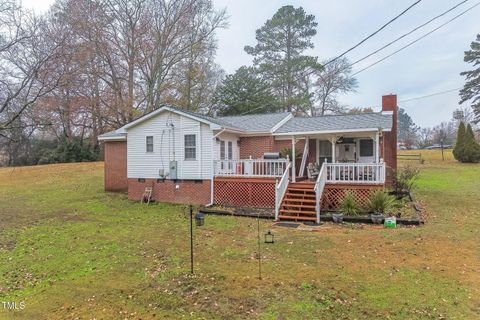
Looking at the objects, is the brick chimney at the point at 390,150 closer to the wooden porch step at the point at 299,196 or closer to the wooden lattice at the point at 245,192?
the wooden porch step at the point at 299,196

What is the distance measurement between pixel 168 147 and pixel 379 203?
368 inches

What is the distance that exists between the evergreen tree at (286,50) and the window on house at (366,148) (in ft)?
60.7

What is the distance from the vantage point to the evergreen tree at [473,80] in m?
37.8

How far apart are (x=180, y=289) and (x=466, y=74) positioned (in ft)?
157

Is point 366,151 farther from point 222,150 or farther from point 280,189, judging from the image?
point 222,150

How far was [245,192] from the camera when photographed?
13.3m

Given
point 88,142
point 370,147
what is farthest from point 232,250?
point 88,142

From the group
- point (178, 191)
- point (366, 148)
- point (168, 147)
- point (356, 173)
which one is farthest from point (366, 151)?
point (168, 147)

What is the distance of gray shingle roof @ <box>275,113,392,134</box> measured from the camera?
13.1m

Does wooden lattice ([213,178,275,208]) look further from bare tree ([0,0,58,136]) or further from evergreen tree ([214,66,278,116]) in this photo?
evergreen tree ([214,66,278,116])

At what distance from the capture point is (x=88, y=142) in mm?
33969

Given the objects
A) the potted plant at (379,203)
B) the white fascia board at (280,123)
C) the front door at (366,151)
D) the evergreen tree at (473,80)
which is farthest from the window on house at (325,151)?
the evergreen tree at (473,80)

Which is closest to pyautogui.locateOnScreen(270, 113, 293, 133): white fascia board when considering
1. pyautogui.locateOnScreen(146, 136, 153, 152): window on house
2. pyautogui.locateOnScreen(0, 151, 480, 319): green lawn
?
→ pyautogui.locateOnScreen(0, 151, 480, 319): green lawn

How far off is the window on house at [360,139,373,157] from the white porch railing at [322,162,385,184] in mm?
2277
